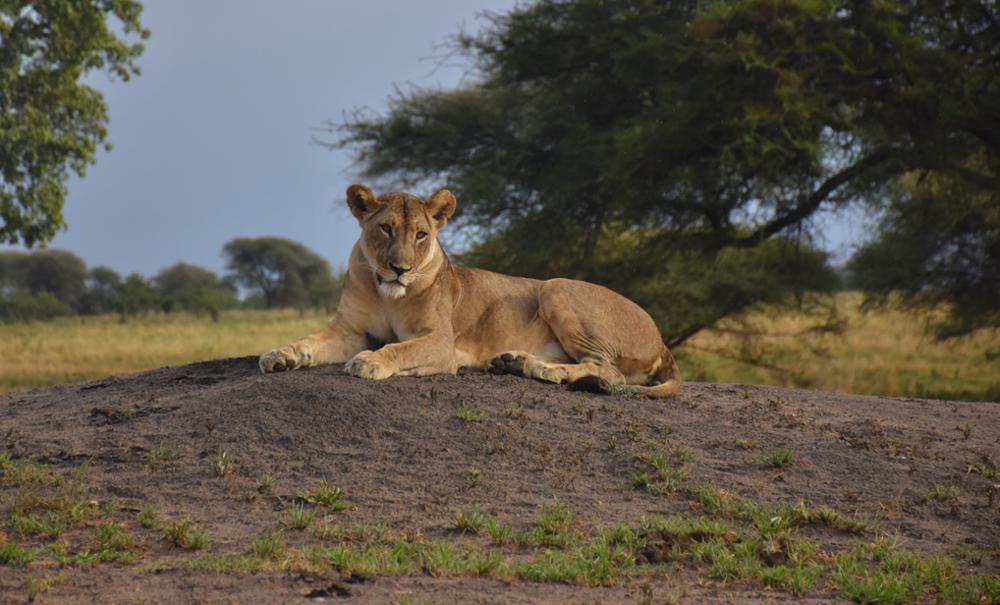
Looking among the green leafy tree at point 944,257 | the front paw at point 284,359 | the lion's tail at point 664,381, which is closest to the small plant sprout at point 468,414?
the front paw at point 284,359

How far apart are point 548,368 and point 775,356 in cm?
1644

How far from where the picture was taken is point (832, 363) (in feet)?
78.6

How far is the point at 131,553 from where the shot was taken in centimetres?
509

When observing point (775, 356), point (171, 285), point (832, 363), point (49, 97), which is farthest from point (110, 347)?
point (171, 285)

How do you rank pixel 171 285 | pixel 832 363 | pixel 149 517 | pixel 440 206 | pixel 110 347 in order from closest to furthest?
pixel 149 517
pixel 440 206
pixel 832 363
pixel 110 347
pixel 171 285

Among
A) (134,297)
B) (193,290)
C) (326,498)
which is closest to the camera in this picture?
(326,498)

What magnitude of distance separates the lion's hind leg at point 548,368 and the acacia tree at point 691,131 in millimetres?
8896

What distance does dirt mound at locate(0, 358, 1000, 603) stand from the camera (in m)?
4.80

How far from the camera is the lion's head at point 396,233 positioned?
7.16 meters

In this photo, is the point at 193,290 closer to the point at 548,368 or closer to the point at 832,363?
the point at 832,363

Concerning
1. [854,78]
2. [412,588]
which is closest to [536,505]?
[412,588]

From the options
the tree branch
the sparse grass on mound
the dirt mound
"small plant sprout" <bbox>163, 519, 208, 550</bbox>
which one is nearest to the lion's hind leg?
the dirt mound

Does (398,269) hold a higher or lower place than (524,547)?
higher

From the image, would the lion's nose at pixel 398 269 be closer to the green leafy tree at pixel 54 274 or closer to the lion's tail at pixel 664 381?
the lion's tail at pixel 664 381
